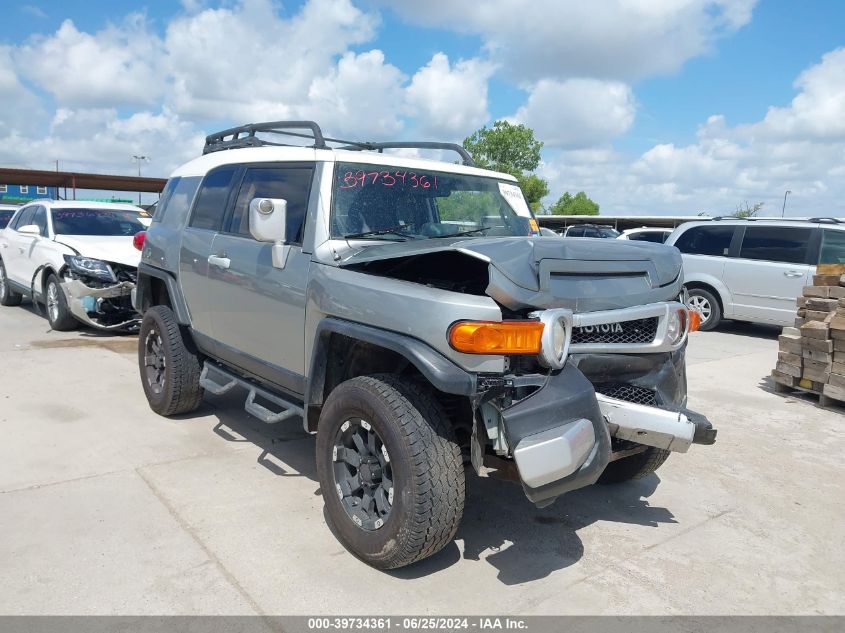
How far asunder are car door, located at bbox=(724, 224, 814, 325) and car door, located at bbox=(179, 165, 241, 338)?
8.83m

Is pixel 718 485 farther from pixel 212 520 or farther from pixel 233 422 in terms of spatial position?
pixel 233 422

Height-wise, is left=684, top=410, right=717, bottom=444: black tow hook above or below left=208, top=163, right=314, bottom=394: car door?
below

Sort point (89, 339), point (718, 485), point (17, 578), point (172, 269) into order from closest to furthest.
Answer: point (17, 578)
point (718, 485)
point (172, 269)
point (89, 339)

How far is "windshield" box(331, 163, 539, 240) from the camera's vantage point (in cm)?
385

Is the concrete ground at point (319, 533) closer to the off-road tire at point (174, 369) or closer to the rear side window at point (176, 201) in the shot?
the off-road tire at point (174, 369)

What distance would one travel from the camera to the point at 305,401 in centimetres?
366

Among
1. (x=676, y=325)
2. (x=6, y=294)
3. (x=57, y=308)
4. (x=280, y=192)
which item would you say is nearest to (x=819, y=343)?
(x=676, y=325)

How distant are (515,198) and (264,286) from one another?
190 centimetres

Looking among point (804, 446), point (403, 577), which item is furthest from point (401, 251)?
point (804, 446)

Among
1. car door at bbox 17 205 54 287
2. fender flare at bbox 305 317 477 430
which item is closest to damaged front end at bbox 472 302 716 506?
fender flare at bbox 305 317 477 430

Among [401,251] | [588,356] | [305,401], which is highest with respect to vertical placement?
[401,251]

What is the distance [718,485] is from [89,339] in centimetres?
745

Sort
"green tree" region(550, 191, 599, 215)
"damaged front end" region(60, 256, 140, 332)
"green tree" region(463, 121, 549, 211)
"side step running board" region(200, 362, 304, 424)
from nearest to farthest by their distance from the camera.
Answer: "side step running board" region(200, 362, 304, 424) → "damaged front end" region(60, 256, 140, 332) → "green tree" region(463, 121, 549, 211) → "green tree" region(550, 191, 599, 215)

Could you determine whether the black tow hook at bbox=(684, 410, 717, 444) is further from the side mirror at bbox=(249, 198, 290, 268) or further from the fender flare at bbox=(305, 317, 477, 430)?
the side mirror at bbox=(249, 198, 290, 268)
